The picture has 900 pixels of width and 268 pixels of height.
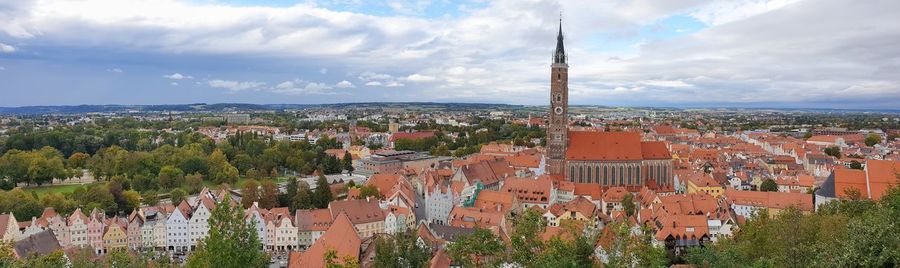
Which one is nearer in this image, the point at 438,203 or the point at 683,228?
the point at 683,228

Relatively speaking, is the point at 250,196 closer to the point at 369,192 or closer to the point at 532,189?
the point at 369,192

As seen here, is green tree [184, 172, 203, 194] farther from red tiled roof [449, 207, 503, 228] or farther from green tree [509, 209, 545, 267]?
green tree [509, 209, 545, 267]

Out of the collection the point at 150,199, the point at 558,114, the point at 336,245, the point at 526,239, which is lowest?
the point at 150,199

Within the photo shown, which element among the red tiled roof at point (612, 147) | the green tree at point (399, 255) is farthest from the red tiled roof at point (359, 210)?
the red tiled roof at point (612, 147)

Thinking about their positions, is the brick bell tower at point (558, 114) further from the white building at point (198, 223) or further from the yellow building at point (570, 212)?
the white building at point (198, 223)

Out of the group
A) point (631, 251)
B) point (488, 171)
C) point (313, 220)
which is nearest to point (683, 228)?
point (313, 220)

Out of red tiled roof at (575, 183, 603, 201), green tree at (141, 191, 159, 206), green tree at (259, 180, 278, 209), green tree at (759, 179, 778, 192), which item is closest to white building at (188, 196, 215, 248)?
green tree at (259, 180, 278, 209)
